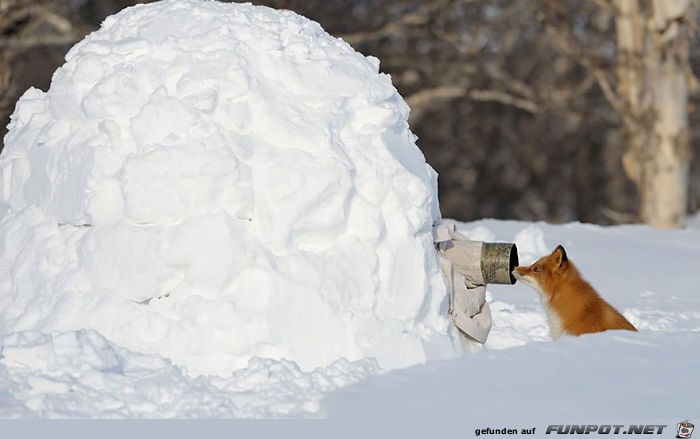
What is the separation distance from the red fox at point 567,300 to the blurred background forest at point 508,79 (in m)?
7.29

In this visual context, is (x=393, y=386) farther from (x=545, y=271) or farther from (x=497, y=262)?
(x=545, y=271)

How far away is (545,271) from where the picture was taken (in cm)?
789

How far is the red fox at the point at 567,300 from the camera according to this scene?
727cm

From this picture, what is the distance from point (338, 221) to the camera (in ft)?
20.6

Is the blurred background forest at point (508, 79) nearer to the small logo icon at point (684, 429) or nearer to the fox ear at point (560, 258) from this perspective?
the fox ear at point (560, 258)

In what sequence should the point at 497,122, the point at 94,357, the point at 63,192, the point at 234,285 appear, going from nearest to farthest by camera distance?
the point at 94,357 < the point at 234,285 < the point at 63,192 < the point at 497,122

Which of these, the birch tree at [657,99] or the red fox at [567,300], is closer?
the red fox at [567,300]

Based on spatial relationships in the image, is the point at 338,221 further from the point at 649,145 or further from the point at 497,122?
the point at 497,122

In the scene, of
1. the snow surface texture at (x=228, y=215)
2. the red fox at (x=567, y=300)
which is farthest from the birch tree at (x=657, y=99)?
the snow surface texture at (x=228, y=215)

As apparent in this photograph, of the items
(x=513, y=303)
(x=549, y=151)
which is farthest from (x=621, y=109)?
(x=549, y=151)

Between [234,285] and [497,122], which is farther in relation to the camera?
[497,122]

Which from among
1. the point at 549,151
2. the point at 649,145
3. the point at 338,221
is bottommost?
the point at 549,151

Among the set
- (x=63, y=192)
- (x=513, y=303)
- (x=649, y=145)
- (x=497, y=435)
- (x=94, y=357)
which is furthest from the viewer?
(x=649, y=145)

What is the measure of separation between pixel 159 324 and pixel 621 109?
1038cm
